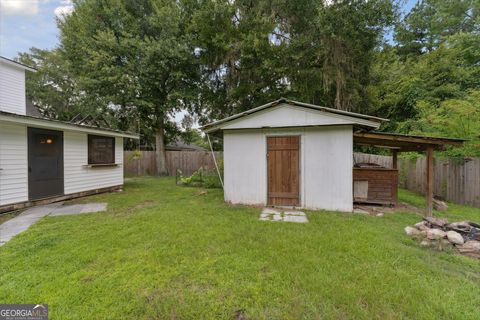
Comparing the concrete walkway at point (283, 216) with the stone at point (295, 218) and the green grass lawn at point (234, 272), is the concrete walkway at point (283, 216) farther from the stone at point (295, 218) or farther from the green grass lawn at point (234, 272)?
the green grass lawn at point (234, 272)

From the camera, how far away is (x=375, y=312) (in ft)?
5.99

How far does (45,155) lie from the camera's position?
5730 millimetres

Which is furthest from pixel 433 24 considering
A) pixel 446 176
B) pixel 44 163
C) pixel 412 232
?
pixel 44 163

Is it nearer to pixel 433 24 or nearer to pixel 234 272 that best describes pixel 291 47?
pixel 234 272

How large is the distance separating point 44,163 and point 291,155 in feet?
21.5

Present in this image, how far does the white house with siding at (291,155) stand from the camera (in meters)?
4.92

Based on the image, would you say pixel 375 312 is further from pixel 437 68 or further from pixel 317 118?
pixel 437 68

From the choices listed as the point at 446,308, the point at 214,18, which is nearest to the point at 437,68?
the point at 214,18

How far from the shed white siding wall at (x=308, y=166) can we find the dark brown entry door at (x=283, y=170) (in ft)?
0.41

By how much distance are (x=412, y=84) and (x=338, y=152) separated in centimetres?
961

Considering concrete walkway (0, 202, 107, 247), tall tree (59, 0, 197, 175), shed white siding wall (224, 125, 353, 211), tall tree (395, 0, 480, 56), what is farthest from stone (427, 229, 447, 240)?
tall tree (395, 0, 480, 56)

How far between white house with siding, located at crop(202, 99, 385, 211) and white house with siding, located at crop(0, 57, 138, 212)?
432 centimetres

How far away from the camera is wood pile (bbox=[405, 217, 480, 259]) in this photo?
2.99m

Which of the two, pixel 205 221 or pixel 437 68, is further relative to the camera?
pixel 437 68
